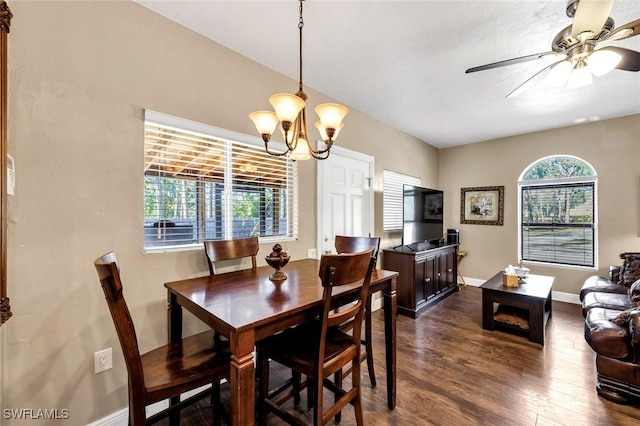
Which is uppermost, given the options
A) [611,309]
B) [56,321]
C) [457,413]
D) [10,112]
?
[10,112]

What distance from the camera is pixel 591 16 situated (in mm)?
1395

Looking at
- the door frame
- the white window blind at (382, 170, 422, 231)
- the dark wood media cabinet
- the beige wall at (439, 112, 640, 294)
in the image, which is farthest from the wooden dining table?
the beige wall at (439, 112, 640, 294)

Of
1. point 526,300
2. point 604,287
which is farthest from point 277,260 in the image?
point 604,287

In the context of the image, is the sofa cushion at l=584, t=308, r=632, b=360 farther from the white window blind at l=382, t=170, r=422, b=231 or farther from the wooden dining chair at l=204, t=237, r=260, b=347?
the wooden dining chair at l=204, t=237, r=260, b=347

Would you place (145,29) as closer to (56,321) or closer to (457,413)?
(56,321)

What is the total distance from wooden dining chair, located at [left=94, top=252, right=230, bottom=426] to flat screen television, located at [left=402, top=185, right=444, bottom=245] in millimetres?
2990

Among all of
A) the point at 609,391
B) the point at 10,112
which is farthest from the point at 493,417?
the point at 10,112

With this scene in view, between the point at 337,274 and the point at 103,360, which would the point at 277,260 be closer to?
the point at 337,274

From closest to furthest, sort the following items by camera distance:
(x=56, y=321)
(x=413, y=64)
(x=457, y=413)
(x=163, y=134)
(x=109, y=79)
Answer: (x=56, y=321) → (x=109, y=79) → (x=457, y=413) → (x=163, y=134) → (x=413, y=64)

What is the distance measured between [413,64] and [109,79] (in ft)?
7.86

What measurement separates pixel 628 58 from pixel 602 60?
0.24m

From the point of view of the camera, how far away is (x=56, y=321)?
1.47 metres

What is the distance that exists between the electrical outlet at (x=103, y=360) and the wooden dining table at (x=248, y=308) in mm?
388

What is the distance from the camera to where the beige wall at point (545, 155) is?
370 centimetres
